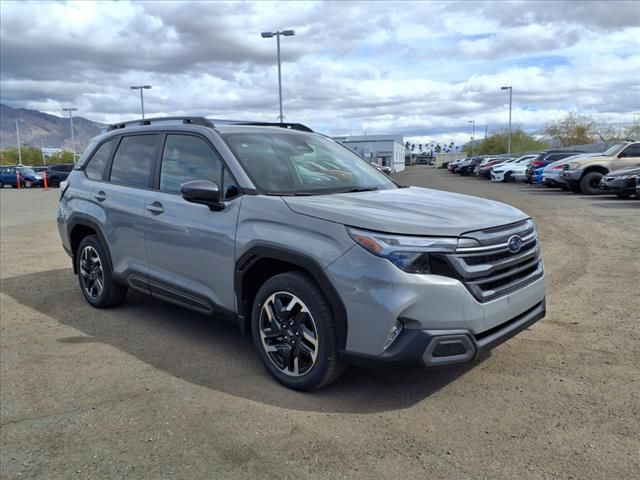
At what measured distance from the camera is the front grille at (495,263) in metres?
3.11

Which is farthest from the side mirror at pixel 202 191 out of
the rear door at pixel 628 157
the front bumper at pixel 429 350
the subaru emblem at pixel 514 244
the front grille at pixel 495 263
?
the rear door at pixel 628 157

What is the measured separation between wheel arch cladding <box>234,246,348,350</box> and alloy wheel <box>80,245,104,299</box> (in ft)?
7.37

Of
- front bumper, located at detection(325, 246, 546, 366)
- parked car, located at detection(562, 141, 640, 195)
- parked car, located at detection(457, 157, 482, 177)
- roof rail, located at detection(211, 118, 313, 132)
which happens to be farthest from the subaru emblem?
parked car, located at detection(457, 157, 482, 177)

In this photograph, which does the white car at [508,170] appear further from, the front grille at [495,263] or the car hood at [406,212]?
the front grille at [495,263]

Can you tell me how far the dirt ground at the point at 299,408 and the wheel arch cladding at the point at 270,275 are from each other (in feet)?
1.64

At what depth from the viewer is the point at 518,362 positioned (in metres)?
3.89

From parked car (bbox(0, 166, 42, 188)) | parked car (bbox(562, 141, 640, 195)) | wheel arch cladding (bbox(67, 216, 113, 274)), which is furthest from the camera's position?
parked car (bbox(0, 166, 42, 188))

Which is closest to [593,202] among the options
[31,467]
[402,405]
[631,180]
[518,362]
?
[631,180]

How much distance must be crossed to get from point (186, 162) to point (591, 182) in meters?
16.8

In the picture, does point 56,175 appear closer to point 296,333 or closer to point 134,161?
point 134,161

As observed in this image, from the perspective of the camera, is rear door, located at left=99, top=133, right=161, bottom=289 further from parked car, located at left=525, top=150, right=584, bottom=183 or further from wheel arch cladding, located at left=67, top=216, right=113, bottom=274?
parked car, located at left=525, top=150, right=584, bottom=183

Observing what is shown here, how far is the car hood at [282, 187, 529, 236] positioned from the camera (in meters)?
3.13

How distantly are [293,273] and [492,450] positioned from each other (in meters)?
1.54

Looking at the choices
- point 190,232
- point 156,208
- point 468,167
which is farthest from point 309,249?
point 468,167
